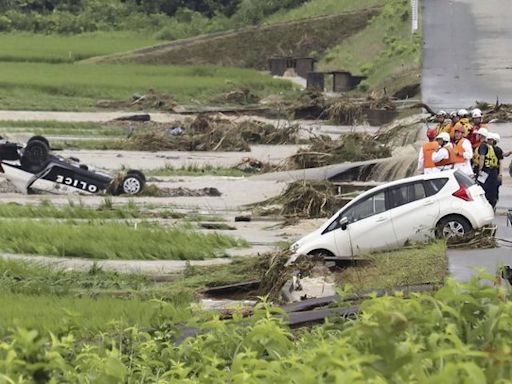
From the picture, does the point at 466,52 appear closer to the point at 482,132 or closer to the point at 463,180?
the point at 482,132

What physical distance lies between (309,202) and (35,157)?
24.6 ft

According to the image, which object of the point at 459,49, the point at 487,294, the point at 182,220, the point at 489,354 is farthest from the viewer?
the point at 459,49

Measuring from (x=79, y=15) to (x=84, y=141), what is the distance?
4761 centimetres

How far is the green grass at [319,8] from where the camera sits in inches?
3076

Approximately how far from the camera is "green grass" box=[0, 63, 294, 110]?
190 feet

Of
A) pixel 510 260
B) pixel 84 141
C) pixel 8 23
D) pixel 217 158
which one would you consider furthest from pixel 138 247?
pixel 8 23

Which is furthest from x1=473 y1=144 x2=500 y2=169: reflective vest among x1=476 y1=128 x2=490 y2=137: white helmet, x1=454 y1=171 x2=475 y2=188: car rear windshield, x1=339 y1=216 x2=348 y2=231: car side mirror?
x1=339 y1=216 x2=348 y2=231: car side mirror

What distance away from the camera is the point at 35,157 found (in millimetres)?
31391

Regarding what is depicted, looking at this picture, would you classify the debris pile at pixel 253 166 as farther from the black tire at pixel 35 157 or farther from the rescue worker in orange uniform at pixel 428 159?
the rescue worker in orange uniform at pixel 428 159

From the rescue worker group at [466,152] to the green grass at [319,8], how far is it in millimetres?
53549

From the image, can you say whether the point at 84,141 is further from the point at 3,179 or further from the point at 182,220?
the point at 182,220

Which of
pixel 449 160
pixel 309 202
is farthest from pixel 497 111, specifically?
pixel 449 160

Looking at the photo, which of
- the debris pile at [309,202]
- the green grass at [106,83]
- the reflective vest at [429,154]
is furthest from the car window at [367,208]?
the green grass at [106,83]

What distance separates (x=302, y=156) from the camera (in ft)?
116
